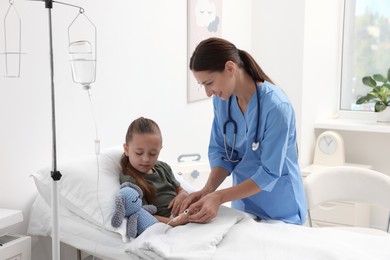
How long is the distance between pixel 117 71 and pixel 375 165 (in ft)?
7.00

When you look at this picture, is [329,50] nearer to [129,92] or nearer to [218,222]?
[129,92]

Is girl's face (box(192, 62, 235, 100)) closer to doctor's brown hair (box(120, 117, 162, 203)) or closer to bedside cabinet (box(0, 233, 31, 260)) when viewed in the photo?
doctor's brown hair (box(120, 117, 162, 203))

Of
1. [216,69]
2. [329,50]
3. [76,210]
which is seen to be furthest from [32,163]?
[329,50]

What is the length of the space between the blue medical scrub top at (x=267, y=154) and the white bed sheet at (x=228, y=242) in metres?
0.19

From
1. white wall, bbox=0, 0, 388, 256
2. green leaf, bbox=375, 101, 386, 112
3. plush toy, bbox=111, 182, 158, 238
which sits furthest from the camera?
green leaf, bbox=375, 101, 386, 112

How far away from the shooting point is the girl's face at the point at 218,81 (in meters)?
1.77

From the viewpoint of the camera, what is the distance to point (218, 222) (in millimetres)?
1651

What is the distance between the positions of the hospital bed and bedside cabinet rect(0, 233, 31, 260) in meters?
0.10

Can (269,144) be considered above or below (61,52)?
below

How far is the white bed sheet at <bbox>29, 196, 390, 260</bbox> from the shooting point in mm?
1461

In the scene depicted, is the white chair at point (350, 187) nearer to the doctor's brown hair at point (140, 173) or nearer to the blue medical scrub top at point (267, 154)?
the blue medical scrub top at point (267, 154)

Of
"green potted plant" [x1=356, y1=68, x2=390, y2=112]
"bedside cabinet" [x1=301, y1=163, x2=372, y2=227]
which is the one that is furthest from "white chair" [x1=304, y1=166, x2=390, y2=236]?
"green potted plant" [x1=356, y1=68, x2=390, y2=112]

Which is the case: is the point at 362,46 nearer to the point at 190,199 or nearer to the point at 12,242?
the point at 190,199

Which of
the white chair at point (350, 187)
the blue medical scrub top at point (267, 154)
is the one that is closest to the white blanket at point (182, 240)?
the blue medical scrub top at point (267, 154)
